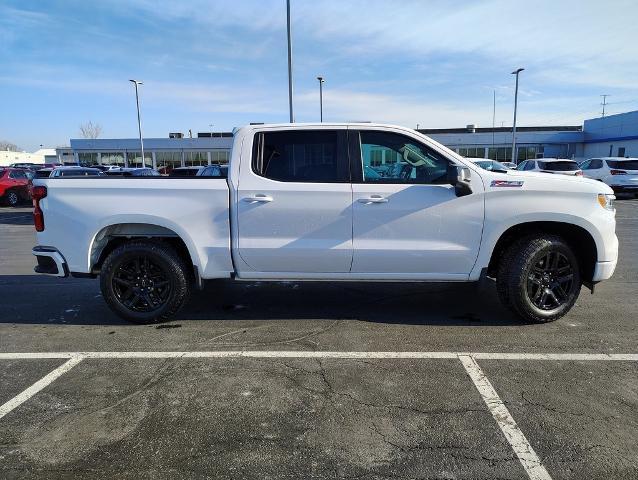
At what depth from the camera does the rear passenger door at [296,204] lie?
4605 mm

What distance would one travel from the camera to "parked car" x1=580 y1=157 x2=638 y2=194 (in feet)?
71.1

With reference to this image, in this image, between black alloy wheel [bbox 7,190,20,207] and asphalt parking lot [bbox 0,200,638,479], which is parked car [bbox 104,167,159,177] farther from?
black alloy wheel [bbox 7,190,20,207]

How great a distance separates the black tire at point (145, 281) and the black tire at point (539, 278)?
3343 millimetres

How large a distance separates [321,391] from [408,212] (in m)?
1.99

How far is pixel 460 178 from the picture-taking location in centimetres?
440

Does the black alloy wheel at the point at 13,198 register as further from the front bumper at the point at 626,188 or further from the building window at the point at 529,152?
the building window at the point at 529,152

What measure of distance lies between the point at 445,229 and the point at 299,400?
2271 millimetres

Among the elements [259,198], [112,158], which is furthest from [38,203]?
[112,158]

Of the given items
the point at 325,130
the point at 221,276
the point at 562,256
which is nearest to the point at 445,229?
the point at 562,256

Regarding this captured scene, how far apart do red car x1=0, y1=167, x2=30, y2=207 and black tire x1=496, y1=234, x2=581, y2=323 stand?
843 inches

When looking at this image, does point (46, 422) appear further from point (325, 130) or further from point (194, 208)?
point (325, 130)

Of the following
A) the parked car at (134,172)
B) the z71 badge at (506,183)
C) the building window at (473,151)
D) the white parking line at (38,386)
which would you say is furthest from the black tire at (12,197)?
the building window at (473,151)

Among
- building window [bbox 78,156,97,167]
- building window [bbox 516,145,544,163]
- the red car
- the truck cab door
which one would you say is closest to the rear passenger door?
the truck cab door

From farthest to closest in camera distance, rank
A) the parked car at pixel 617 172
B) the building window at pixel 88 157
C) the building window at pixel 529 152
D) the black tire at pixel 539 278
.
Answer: the building window at pixel 88 157 < the building window at pixel 529 152 < the parked car at pixel 617 172 < the black tire at pixel 539 278
